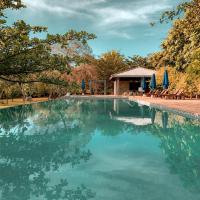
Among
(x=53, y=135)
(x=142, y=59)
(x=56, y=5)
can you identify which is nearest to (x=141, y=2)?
(x=56, y=5)

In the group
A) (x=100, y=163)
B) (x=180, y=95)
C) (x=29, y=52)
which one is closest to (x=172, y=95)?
(x=180, y=95)

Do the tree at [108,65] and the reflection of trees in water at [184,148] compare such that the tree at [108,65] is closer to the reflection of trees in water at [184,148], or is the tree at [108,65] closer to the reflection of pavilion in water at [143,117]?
the reflection of pavilion in water at [143,117]

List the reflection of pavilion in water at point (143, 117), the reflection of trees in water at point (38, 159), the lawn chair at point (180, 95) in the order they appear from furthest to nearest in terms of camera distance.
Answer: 1. the lawn chair at point (180, 95)
2. the reflection of pavilion in water at point (143, 117)
3. the reflection of trees in water at point (38, 159)

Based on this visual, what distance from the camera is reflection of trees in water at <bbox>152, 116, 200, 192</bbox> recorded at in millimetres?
6172

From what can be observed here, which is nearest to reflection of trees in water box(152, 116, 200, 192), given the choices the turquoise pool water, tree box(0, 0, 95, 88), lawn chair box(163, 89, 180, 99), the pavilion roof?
the turquoise pool water

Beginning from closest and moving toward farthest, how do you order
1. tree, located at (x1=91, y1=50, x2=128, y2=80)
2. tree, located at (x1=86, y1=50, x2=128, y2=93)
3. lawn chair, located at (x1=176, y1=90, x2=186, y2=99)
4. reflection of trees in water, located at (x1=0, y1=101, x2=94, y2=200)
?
reflection of trees in water, located at (x1=0, y1=101, x2=94, y2=200), lawn chair, located at (x1=176, y1=90, x2=186, y2=99), tree, located at (x1=86, y1=50, x2=128, y2=93), tree, located at (x1=91, y1=50, x2=128, y2=80)

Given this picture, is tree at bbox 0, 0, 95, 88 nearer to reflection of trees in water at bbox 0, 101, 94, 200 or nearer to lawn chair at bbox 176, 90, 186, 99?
reflection of trees in water at bbox 0, 101, 94, 200

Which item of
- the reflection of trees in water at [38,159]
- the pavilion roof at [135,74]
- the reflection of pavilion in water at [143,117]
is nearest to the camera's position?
the reflection of trees in water at [38,159]

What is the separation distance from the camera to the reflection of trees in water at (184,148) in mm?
6172

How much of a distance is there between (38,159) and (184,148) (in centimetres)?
380

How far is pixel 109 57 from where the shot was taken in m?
57.7

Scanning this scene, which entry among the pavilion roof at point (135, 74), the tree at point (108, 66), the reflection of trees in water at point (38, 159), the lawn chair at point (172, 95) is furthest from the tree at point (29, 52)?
the tree at point (108, 66)

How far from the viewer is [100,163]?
7.32 m

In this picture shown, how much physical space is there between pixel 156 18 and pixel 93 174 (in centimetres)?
689
